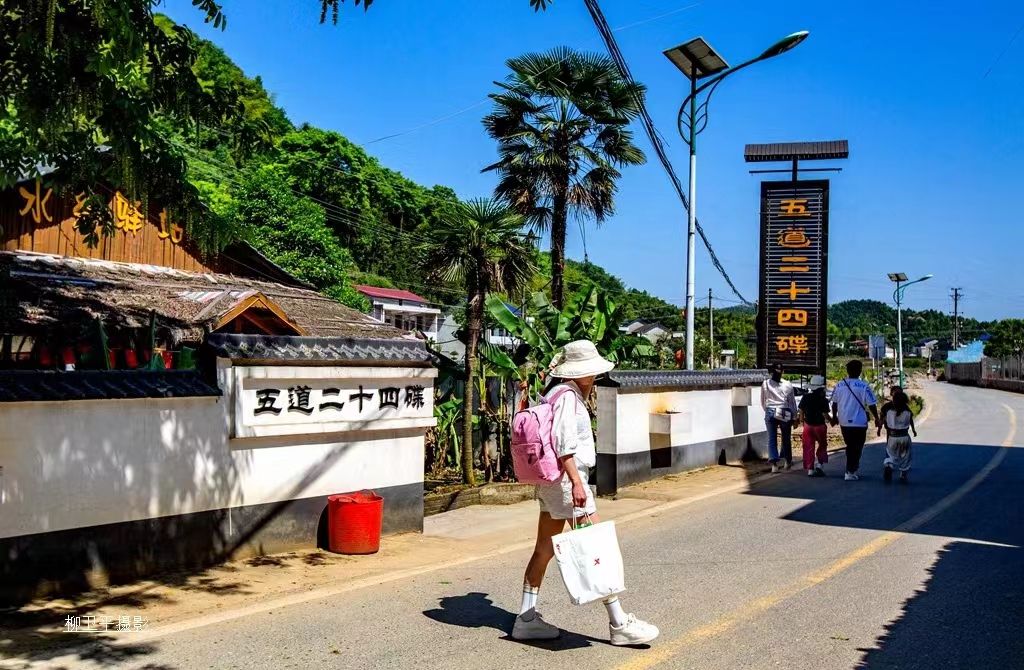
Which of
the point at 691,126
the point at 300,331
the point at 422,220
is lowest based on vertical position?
the point at 300,331

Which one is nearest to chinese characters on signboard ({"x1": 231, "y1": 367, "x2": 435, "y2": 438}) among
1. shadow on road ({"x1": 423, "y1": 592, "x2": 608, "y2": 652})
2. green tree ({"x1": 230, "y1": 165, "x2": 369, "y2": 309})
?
→ shadow on road ({"x1": 423, "y1": 592, "x2": 608, "y2": 652})

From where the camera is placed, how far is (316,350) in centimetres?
826

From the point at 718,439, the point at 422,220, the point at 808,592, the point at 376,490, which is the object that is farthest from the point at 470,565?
the point at 422,220

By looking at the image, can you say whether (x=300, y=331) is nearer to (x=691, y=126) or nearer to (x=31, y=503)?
(x=691, y=126)

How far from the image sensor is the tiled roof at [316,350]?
7.57 metres

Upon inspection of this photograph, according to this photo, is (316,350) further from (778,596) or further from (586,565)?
(778,596)

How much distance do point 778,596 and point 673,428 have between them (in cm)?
718

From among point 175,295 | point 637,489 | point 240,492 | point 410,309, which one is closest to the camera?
point 240,492

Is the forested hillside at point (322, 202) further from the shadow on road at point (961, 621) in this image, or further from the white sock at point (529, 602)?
the white sock at point (529, 602)

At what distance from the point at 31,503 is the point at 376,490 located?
344 cm

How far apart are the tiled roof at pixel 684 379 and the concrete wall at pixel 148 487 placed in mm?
5013

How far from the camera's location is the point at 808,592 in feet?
22.0

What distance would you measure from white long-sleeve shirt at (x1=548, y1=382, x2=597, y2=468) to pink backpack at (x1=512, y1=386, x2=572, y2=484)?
0.11ft

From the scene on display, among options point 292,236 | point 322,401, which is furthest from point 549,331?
point 292,236
